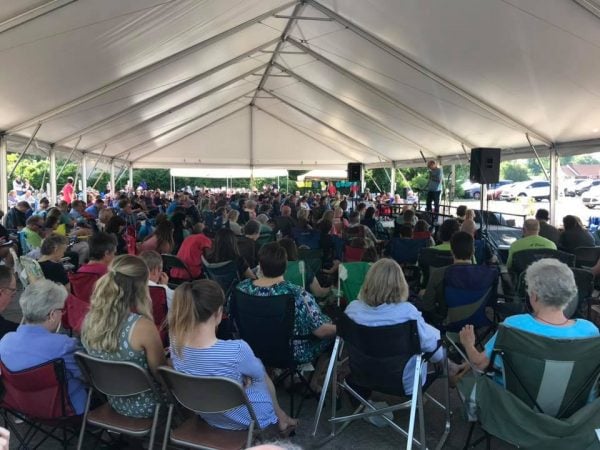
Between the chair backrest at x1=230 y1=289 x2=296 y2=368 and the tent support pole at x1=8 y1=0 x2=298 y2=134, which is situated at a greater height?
the tent support pole at x1=8 y1=0 x2=298 y2=134

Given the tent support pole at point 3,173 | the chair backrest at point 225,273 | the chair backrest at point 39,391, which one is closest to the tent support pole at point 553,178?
the chair backrest at point 225,273

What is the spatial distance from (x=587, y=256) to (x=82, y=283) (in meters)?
4.90

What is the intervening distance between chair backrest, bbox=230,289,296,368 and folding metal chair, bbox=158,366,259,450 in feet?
2.27

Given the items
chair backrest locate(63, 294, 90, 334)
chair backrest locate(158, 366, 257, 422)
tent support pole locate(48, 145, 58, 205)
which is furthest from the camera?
tent support pole locate(48, 145, 58, 205)

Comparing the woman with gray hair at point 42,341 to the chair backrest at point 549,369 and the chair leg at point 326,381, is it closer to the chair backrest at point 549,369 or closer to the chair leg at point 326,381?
the chair leg at point 326,381

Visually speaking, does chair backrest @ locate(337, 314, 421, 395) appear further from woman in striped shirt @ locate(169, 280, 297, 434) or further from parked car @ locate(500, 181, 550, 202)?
parked car @ locate(500, 181, 550, 202)

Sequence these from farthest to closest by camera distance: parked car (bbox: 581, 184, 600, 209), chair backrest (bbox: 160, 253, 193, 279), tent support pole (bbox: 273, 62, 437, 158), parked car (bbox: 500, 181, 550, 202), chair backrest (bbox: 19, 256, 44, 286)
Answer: parked car (bbox: 500, 181, 550, 202), parked car (bbox: 581, 184, 600, 209), tent support pole (bbox: 273, 62, 437, 158), chair backrest (bbox: 160, 253, 193, 279), chair backrest (bbox: 19, 256, 44, 286)

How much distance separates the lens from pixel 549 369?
2.05 metres

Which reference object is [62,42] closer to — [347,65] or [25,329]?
[25,329]

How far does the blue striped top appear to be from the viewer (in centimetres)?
213

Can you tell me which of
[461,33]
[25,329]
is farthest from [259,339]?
[461,33]

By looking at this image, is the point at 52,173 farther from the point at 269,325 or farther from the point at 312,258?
the point at 269,325

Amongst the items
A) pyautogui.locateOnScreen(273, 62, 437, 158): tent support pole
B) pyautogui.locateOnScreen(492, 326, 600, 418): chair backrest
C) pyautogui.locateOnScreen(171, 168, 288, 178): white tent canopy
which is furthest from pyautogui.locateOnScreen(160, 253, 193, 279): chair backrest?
pyautogui.locateOnScreen(171, 168, 288, 178): white tent canopy

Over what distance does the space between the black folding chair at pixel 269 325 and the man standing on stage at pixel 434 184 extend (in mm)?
8780
